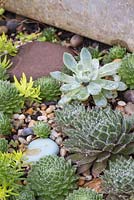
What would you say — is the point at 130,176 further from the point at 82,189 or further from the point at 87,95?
the point at 87,95

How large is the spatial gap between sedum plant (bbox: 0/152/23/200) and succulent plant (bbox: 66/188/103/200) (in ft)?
0.75

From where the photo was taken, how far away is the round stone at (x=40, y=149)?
93.0 inches

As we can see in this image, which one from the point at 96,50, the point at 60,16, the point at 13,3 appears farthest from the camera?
the point at 13,3

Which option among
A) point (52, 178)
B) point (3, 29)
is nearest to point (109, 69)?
point (52, 178)

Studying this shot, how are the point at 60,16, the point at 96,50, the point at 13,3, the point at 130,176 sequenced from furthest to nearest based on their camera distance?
the point at 13,3 → the point at 60,16 → the point at 96,50 → the point at 130,176

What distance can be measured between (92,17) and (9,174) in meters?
1.09

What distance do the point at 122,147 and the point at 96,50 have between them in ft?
2.57

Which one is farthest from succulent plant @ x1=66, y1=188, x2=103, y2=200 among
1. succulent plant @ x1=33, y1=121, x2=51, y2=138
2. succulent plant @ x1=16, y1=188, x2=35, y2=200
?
succulent plant @ x1=33, y1=121, x2=51, y2=138

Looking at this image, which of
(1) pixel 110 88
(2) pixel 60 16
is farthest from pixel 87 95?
(2) pixel 60 16

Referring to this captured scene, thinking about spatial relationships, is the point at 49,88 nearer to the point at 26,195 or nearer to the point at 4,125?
the point at 4,125

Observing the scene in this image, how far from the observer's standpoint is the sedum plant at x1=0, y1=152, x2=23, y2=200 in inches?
85.4

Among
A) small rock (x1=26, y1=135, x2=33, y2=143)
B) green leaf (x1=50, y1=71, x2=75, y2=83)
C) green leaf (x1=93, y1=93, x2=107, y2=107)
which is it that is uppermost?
green leaf (x1=50, y1=71, x2=75, y2=83)

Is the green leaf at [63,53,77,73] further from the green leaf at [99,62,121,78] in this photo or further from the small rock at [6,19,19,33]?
the small rock at [6,19,19,33]

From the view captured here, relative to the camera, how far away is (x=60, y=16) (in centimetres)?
311
